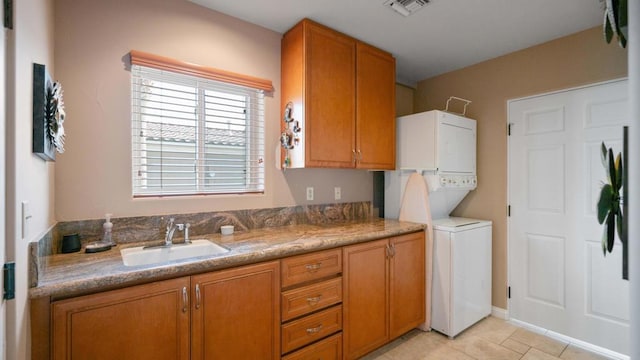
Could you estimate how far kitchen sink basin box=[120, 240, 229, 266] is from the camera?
62.9 inches

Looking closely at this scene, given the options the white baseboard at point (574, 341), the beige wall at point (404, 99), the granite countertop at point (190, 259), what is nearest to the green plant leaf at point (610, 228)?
the granite countertop at point (190, 259)

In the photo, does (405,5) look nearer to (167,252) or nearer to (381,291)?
(381,291)

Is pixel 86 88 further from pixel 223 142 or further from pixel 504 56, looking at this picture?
pixel 504 56

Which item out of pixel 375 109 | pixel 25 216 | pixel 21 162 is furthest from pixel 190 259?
pixel 375 109

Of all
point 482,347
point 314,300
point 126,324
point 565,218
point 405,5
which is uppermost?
point 405,5

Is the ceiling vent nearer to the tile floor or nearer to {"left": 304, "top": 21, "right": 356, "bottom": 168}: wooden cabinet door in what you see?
{"left": 304, "top": 21, "right": 356, "bottom": 168}: wooden cabinet door

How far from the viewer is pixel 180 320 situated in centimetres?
133

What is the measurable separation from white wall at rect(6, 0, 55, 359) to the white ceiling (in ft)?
3.75

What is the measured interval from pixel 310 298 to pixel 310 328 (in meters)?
0.18

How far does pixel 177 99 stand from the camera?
194 cm

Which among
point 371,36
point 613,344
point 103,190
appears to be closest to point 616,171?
point 371,36

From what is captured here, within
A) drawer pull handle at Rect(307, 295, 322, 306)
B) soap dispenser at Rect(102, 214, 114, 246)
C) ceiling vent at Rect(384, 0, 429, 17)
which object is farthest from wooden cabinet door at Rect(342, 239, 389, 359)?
ceiling vent at Rect(384, 0, 429, 17)

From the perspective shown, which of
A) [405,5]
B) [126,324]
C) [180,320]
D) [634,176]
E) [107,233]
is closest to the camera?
[634,176]

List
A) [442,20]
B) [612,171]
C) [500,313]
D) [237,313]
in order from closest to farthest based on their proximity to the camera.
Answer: [612,171] → [237,313] → [442,20] → [500,313]
